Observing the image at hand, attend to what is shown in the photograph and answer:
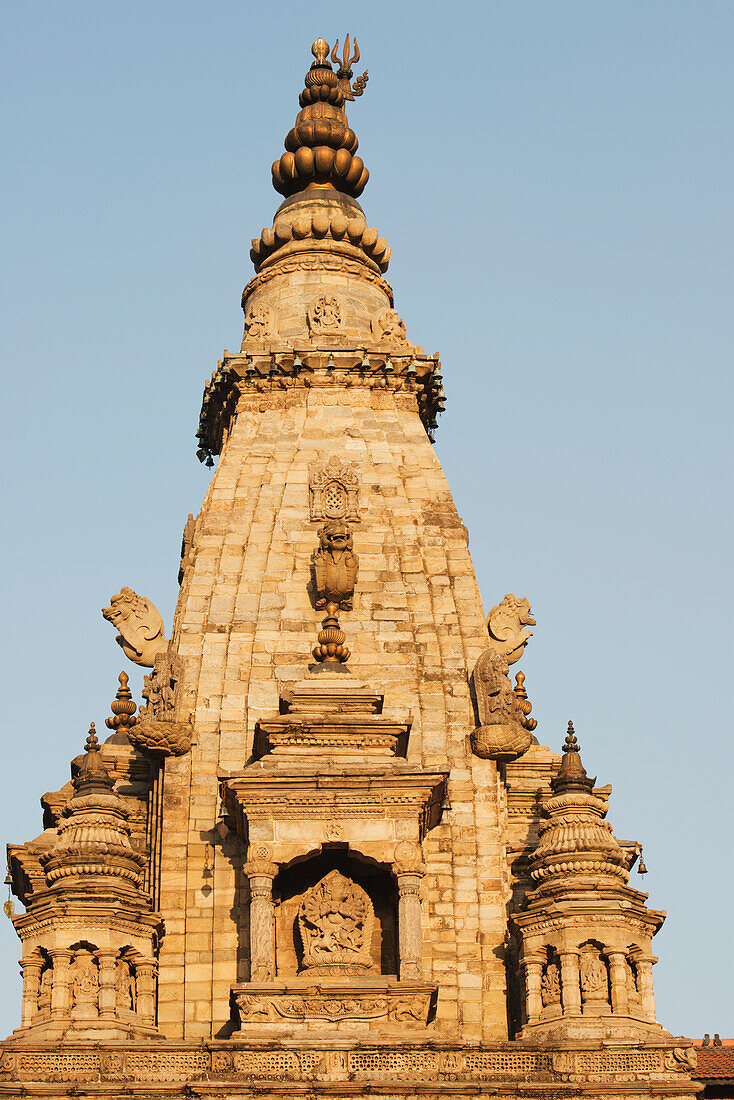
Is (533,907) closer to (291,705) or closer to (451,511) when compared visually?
(291,705)

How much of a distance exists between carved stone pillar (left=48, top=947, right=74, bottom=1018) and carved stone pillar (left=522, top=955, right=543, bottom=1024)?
8434 mm

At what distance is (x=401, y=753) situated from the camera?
41656 mm

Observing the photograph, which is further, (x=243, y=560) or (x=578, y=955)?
(x=243, y=560)

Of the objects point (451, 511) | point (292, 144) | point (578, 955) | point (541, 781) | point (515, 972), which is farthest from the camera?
point (292, 144)

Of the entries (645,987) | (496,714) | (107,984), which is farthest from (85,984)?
(496,714)

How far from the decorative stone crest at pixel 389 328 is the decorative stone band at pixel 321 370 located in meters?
0.39

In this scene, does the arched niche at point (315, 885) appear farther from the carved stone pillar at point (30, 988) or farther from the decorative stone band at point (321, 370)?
the decorative stone band at point (321, 370)

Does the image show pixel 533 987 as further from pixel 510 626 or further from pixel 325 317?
pixel 325 317

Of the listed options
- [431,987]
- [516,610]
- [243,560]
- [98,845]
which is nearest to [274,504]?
[243,560]

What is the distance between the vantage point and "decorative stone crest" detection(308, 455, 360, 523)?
46875 millimetres

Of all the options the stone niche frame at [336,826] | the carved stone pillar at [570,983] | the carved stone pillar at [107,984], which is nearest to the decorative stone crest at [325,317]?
the stone niche frame at [336,826]

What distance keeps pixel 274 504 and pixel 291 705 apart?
26.9 feet

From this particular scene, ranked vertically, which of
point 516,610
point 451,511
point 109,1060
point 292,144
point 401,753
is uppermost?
point 292,144

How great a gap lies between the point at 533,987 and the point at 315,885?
449 centimetres
